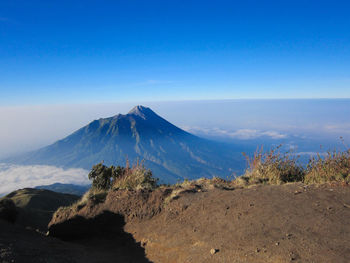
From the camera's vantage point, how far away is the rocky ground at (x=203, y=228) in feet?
12.2

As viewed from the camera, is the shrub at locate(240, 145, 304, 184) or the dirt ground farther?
the shrub at locate(240, 145, 304, 184)

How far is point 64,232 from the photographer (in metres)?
6.97

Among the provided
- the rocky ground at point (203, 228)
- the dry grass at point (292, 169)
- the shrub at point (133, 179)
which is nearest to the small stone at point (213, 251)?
the rocky ground at point (203, 228)

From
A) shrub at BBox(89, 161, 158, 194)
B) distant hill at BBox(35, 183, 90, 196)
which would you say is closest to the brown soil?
shrub at BBox(89, 161, 158, 194)

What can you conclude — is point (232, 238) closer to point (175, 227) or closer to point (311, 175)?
point (175, 227)

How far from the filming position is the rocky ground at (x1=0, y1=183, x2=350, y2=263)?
3.71m

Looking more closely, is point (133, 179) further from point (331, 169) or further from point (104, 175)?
point (331, 169)

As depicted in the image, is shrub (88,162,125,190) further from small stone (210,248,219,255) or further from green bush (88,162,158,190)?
small stone (210,248,219,255)

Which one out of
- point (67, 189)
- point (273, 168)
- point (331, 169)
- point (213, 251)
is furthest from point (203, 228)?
point (67, 189)

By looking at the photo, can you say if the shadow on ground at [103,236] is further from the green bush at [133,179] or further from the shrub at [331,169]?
the shrub at [331,169]

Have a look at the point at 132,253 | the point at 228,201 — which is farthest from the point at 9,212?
the point at 228,201

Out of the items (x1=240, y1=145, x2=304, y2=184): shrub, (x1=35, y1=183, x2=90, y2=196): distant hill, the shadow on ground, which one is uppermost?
(x1=240, y1=145, x2=304, y2=184): shrub

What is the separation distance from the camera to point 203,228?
493cm

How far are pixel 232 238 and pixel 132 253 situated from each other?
2565 millimetres
